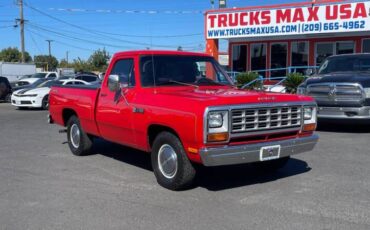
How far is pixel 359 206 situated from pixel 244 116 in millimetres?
1697

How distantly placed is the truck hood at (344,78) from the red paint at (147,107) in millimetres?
4626

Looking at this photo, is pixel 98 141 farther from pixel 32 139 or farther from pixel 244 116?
pixel 244 116

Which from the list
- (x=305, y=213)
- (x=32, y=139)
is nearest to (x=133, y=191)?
(x=305, y=213)

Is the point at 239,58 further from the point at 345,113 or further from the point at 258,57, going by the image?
the point at 345,113

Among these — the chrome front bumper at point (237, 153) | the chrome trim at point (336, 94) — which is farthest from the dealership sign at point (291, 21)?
the chrome front bumper at point (237, 153)

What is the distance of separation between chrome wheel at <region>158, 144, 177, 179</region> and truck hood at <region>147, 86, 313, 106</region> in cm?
69

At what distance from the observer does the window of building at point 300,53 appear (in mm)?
23461

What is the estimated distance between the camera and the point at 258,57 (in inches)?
981

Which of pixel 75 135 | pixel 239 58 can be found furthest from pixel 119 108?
pixel 239 58

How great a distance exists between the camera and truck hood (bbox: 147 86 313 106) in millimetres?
5566

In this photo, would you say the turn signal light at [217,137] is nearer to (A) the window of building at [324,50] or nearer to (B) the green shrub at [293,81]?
(B) the green shrub at [293,81]

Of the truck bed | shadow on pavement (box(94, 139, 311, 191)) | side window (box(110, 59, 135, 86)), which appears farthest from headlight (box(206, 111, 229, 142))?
the truck bed

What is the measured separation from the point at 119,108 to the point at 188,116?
1.76 meters

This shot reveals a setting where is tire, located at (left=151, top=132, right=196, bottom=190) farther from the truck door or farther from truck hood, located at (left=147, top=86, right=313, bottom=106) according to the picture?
the truck door
